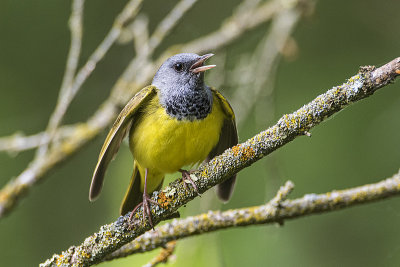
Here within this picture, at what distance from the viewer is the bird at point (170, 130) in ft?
12.1

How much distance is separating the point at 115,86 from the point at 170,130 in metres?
1.58

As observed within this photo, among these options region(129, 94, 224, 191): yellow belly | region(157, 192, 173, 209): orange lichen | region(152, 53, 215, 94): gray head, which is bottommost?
region(157, 192, 173, 209): orange lichen

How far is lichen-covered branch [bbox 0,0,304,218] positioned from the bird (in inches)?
16.8

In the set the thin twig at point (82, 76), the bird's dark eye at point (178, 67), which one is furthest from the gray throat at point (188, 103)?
the thin twig at point (82, 76)

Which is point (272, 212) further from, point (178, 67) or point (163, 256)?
point (178, 67)

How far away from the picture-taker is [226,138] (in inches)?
166

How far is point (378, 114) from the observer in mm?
5047

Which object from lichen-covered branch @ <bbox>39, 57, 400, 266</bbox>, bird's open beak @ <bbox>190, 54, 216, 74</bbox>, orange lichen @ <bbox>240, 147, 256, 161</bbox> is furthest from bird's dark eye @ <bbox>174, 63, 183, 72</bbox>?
orange lichen @ <bbox>240, 147, 256, 161</bbox>

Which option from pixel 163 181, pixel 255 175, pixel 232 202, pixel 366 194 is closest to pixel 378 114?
pixel 255 175

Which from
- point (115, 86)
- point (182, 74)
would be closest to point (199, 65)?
point (182, 74)

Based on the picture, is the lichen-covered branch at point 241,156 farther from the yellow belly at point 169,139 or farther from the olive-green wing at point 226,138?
the olive-green wing at point 226,138

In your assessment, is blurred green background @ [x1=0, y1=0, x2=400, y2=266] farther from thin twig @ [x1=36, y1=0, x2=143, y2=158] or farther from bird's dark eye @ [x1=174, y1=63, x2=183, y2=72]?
bird's dark eye @ [x1=174, y1=63, x2=183, y2=72]

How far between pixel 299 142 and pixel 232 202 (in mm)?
847

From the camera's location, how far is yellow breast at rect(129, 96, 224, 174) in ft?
12.1
